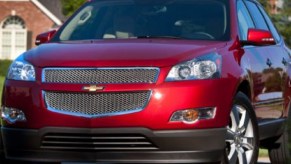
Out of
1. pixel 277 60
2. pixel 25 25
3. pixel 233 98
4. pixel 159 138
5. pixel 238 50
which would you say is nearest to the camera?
pixel 159 138

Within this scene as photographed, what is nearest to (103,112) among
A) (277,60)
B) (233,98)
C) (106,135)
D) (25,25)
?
(106,135)

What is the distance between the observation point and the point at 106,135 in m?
6.56

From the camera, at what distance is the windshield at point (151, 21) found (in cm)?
774

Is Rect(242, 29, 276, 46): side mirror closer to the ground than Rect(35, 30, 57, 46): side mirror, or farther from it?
farther from it

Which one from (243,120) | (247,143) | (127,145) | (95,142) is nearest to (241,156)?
(247,143)

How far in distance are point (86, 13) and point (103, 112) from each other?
222cm

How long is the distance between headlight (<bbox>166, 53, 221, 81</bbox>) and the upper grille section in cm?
15

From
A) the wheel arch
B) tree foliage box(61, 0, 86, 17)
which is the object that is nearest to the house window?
tree foliage box(61, 0, 86, 17)

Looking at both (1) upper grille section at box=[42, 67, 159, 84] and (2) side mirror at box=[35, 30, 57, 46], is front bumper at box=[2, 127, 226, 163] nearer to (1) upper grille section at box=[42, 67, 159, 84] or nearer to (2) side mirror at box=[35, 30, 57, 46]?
(1) upper grille section at box=[42, 67, 159, 84]

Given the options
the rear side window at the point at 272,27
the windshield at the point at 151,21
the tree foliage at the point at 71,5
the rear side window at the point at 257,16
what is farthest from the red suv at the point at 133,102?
the tree foliage at the point at 71,5

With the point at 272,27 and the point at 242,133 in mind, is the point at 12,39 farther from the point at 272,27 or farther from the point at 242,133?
the point at 242,133

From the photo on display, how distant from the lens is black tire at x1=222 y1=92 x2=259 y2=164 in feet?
→ 23.4

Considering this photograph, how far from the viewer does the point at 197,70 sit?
21.9ft

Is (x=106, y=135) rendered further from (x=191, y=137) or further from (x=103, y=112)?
(x=191, y=137)
